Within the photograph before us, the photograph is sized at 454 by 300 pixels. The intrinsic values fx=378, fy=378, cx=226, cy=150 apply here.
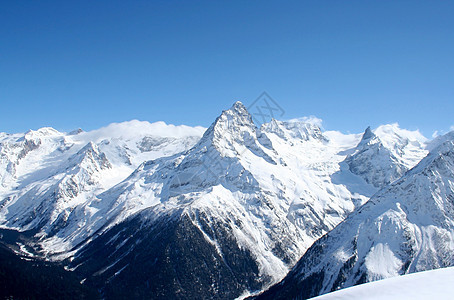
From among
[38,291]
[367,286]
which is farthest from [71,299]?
[367,286]

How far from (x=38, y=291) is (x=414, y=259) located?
188 meters

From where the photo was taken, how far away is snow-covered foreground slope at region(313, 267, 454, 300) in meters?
17.8

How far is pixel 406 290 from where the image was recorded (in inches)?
734

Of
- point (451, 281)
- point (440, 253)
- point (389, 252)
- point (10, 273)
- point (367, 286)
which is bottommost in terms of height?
point (440, 253)

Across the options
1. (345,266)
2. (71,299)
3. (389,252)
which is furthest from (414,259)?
(71,299)

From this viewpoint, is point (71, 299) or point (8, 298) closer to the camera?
point (8, 298)

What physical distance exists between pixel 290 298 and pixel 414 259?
6354 cm

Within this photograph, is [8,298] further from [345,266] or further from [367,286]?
[367,286]

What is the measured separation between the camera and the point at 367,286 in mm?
19344

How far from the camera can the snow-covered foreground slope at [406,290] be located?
1784 centimetres

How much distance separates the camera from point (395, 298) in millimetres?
17734

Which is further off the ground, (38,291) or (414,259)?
(38,291)

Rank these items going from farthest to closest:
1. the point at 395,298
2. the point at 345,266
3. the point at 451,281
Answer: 1. the point at 345,266
2. the point at 451,281
3. the point at 395,298

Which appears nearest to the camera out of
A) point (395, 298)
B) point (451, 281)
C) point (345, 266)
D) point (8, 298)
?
point (395, 298)
